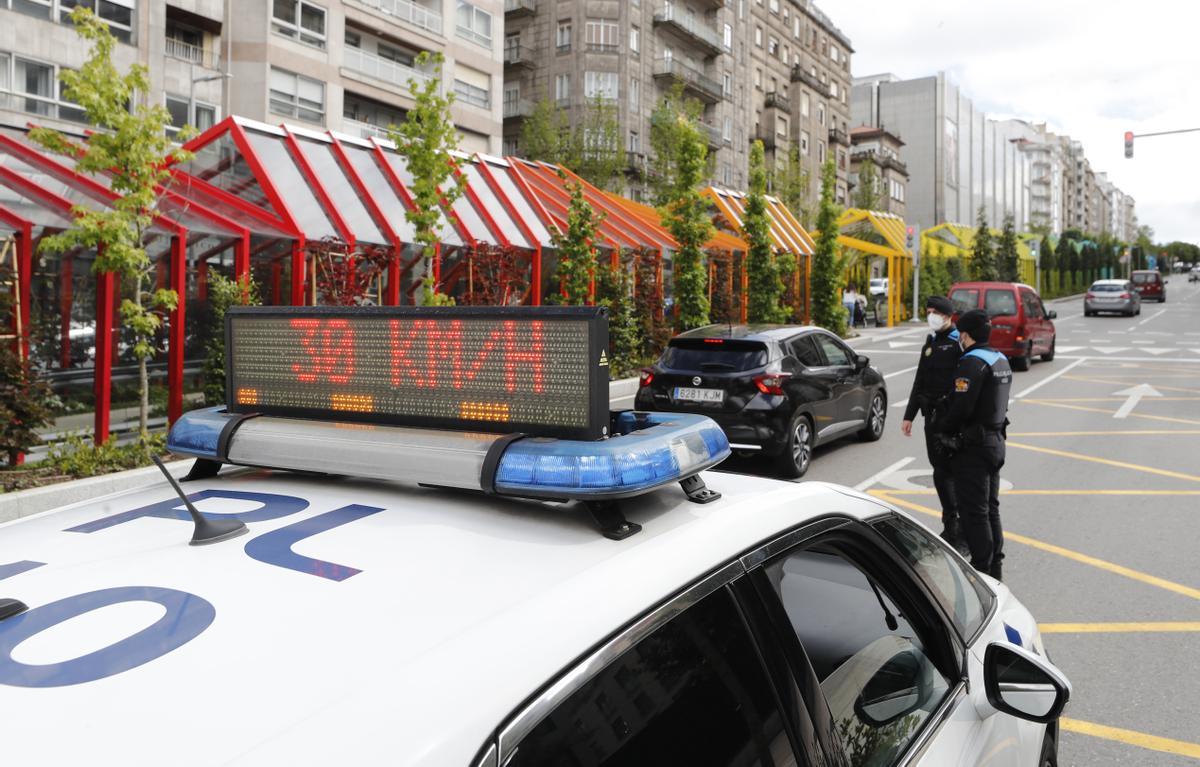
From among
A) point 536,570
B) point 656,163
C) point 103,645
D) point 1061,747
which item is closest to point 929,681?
point 536,570

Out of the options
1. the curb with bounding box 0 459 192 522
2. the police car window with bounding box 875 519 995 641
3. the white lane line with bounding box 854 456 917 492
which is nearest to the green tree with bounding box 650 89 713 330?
the white lane line with bounding box 854 456 917 492

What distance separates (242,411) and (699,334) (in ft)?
27.3

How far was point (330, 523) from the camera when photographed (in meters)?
1.81

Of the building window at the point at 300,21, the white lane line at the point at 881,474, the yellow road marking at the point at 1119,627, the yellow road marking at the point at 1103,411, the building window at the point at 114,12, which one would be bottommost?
the yellow road marking at the point at 1119,627

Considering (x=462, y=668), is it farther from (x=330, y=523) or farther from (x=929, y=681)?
(x=929, y=681)

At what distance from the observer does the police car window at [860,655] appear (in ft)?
6.62

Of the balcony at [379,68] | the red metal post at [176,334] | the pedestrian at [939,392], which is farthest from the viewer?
the balcony at [379,68]

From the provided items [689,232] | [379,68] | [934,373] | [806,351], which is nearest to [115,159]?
[806,351]

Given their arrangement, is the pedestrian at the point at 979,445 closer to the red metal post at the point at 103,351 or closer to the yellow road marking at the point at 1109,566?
the yellow road marking at the point at 1109,566

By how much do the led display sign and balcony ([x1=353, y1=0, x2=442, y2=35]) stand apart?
36866mm

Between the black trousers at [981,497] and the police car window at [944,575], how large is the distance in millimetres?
3512

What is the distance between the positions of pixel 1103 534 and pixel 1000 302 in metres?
15.6

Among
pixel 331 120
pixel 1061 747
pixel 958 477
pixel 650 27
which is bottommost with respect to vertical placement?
pixel 1061 747

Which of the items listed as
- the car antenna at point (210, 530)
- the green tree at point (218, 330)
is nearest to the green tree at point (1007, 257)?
the green tree at point (218, 330)
